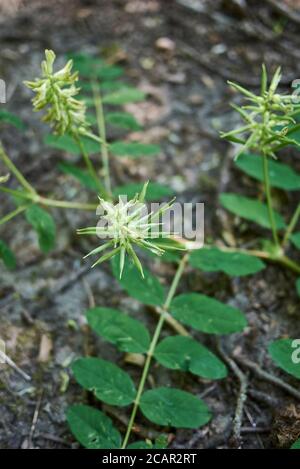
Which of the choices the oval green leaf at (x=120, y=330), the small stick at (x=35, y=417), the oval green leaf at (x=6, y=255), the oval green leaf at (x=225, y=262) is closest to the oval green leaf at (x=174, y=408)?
the oval green leaf at (x=120, y=330)

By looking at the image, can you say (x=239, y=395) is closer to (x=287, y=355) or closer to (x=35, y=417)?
(x=287, y=355)

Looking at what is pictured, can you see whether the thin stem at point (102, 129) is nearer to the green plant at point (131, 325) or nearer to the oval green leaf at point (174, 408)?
the green plant at point (131, 325)

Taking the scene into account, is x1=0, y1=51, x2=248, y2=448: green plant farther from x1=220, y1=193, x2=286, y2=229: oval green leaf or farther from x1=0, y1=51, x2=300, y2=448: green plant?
x1=220, y1=193, x2=286, y2=229: oval green leaf

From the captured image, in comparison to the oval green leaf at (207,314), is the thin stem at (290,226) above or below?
above
